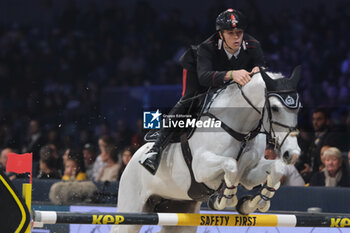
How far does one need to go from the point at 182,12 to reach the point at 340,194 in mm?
9241

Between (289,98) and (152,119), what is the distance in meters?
1.74

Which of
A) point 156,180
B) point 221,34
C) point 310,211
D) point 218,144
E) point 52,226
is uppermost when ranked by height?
point 221,34

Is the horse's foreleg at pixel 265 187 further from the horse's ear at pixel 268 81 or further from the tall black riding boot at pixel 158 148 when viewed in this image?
the tall black riding boot at pixel 158 148

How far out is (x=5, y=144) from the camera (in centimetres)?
1196

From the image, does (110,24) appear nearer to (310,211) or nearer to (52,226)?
(52,226)

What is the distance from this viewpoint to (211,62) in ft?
18.5

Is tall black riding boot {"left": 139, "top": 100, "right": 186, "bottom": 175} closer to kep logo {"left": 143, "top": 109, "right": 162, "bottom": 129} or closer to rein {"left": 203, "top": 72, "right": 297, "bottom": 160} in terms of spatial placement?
rein {"left": 203, "top": 72, "right": 297, "bottom": 160}

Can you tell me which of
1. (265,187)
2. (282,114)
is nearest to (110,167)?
(265,187)

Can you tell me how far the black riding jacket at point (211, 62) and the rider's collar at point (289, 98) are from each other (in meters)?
0.60

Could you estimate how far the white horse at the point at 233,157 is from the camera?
499cm

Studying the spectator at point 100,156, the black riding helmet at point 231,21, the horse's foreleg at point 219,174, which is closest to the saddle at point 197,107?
A: the horse's foreleg at point 219,174

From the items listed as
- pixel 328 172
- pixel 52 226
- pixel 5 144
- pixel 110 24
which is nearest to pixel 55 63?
pixel 110 24

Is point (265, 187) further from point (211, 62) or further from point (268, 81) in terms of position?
point (211, 62)

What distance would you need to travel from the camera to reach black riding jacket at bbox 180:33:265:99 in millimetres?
5547
